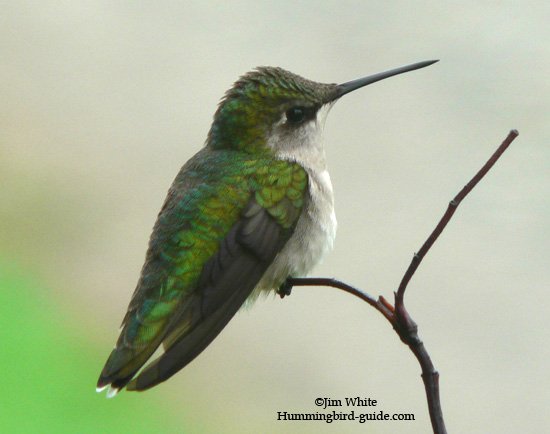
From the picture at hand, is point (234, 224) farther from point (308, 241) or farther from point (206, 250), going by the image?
point (308, 241)

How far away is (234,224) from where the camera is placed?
2.20m

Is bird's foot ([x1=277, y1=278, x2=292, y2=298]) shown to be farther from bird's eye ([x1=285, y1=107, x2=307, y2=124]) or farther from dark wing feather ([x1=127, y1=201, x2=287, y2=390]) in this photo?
bird's eye ([x1=285, y1=107, x2=307, y2=124])

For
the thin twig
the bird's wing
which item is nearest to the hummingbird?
the bird's wing

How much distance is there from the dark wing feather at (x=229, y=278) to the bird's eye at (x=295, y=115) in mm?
342

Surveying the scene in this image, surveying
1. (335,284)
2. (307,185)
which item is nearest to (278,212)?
(307,185)

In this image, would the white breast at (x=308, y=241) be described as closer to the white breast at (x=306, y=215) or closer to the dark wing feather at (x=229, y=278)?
the white breast at (x=306, y=215)

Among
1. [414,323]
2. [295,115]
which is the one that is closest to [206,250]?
[295,115]

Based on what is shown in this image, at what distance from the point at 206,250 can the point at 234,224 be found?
11 cm

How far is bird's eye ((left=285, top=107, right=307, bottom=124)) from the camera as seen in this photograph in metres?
2.45

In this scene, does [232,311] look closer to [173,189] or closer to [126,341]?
[126,341]

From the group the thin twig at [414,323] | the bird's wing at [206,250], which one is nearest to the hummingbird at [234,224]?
the bird's wing at [206,250]

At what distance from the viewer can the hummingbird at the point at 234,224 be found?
196 centimetres

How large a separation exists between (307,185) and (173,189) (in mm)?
436

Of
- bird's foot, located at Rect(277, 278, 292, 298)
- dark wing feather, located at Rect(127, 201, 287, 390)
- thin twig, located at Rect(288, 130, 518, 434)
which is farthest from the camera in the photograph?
bird's foot, located at Rect(277, 278, 292, 298)
